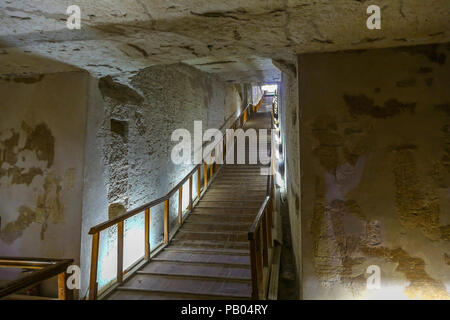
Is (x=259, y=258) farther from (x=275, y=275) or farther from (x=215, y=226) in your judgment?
(x=215, y=226)

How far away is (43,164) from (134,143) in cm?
142

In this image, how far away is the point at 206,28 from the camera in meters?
1.91

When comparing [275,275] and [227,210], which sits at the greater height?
[227,210]

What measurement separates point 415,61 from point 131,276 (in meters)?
3.78

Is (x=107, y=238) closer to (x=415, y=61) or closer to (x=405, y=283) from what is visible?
(x=405, y=283)

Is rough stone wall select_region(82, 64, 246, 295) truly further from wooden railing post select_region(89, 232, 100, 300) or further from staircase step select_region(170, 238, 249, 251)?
staircase step select_region(170, 238, 249, 251)

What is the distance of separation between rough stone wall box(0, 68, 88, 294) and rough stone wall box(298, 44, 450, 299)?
8.36ft

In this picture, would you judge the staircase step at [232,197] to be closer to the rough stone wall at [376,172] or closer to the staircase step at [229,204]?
the staircase step at [229,204]

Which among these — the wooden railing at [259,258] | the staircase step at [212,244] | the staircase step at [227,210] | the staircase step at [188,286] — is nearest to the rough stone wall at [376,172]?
the wooden railing at [259,258]

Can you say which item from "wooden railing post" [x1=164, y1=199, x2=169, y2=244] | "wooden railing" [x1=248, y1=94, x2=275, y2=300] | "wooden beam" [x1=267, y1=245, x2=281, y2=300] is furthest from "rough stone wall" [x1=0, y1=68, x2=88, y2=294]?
"wooden beam" [x1=267, y1=245, x2=281, y2=300]

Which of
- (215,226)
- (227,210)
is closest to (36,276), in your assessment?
(215,226)

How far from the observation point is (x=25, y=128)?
→ 2.99 m

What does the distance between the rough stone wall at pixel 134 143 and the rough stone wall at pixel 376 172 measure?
8.12ft
